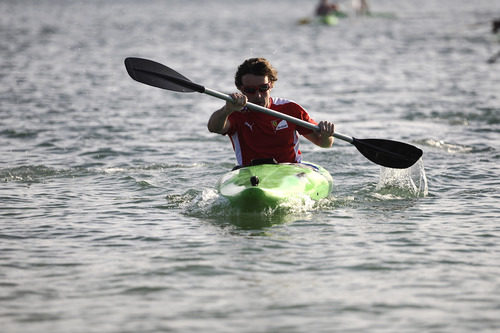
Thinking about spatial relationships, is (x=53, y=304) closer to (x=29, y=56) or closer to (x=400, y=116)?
(x=400, y=116)

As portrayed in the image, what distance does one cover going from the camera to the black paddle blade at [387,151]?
7.79 meters

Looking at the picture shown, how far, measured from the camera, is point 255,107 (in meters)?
6.80

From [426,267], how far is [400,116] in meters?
7.93

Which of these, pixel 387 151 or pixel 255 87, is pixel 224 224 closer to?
pixel 255 87

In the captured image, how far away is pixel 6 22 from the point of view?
147ft

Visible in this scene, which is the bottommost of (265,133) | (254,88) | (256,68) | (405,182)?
(405,182)

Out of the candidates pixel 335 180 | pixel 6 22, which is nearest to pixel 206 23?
pixel 6 22

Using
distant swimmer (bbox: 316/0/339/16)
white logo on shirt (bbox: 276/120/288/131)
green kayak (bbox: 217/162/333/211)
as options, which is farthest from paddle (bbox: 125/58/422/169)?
distant swimmer (bbox: 316/0/339/16)

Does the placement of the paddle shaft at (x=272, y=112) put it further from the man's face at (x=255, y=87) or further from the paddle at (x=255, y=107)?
the man's face at (x=255, y=87)

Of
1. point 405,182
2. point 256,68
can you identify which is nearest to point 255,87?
point 256,68

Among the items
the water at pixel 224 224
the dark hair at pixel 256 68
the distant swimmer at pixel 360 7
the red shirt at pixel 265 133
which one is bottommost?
the water at pixel 224 224

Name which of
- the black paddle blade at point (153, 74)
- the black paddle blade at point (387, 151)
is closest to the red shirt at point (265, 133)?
the black paddle blade at point (153, 74)

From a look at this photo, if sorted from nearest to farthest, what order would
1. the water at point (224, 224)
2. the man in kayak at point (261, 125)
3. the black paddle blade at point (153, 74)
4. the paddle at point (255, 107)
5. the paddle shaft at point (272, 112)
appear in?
the water at point (224, 224) < the paddle shaft at point (272, 112) < the man in kayak at point (261, 125) < the paddle at point (255, 107) < the black paddle blade at point (153, 74)

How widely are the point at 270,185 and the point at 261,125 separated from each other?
0.66 meters
